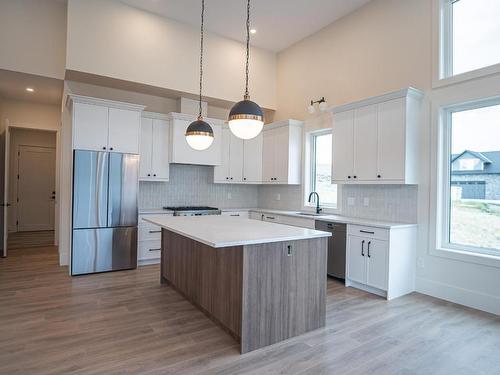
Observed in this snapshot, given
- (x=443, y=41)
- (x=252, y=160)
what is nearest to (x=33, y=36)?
(x=252, y=160)

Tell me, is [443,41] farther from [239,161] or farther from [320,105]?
[239,161]

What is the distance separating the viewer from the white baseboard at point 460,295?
324 centimetres

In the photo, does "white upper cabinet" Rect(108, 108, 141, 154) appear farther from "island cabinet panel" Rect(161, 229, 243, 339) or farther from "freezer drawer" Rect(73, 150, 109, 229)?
"island cabinet panel" Rect(161, 229, 243, 339)

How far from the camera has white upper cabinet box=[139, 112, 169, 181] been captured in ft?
16.9

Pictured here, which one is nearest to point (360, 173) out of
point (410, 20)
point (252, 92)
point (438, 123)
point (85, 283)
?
point (438, 123)

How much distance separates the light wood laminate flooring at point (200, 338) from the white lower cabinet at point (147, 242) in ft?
3.77

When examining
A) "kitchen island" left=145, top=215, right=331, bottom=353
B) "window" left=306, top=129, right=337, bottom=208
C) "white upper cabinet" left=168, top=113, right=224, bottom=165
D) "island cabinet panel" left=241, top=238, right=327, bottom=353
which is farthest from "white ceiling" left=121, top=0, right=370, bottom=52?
"island cabinet panel" left=241, top=238, right=327, bottom=353

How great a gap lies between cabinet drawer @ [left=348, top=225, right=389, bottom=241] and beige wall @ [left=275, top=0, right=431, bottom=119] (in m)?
1.87

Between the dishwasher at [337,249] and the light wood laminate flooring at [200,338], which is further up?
the dishwasher at [337,249]

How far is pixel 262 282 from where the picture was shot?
2465 millimetres

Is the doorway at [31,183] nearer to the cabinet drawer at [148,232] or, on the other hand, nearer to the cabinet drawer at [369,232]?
the cabinet drawer at [148,232]

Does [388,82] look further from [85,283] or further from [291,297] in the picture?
[85,283]

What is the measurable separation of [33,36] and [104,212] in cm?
288

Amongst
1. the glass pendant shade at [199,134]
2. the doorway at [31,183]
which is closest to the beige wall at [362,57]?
the glass pendant shade at [199,134]
